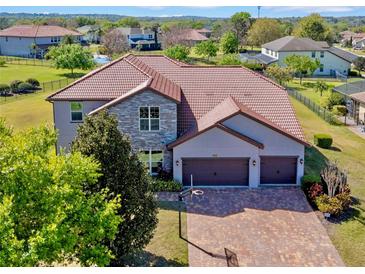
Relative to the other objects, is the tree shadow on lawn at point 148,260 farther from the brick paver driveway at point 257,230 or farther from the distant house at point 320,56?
the distant house at point 320,56

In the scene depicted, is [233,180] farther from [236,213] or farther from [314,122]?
[314,122]

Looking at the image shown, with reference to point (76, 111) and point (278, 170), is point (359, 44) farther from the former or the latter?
point (76, 111)

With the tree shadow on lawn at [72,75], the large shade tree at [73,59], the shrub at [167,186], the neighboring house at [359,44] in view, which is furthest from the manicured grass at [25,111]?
the neighboring house at [359,44]

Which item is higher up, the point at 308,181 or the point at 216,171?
the point at 216,171

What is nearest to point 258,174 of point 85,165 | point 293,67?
point 85,165

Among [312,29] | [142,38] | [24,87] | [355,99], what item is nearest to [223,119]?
[355,99]

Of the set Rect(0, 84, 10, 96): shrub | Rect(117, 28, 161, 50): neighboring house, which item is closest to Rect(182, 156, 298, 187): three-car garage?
Rect(0, 84, 10, 96): shrub
